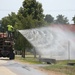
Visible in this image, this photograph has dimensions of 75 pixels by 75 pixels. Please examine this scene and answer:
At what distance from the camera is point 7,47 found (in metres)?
39.7

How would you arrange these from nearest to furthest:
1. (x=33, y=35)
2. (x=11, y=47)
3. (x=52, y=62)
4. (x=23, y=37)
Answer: (x=52, y=62), (x=11, y=47), (x=33, y=35), (x=23, y=37)

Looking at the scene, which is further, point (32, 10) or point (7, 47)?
point (32, 10)

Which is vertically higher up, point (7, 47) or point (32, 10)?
point (32, 10)

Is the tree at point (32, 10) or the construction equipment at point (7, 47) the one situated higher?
the tree at point (32, 10)

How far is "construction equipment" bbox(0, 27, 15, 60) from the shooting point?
39.4m

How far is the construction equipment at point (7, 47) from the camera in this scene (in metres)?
39.4

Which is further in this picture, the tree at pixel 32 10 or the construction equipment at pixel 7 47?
the tree at pixel 32 10

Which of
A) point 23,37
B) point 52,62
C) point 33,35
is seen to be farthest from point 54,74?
point 23,37

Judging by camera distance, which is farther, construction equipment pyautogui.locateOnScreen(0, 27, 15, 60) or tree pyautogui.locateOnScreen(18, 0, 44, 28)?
tree pyautogui.locateOnScreen(18, 0, 44, 28)

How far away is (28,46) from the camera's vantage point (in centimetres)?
4756

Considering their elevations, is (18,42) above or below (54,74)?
above

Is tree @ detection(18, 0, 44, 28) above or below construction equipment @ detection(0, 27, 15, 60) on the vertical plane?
above

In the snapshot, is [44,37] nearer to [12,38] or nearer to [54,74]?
[12,38]

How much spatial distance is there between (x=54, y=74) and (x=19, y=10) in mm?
42439
